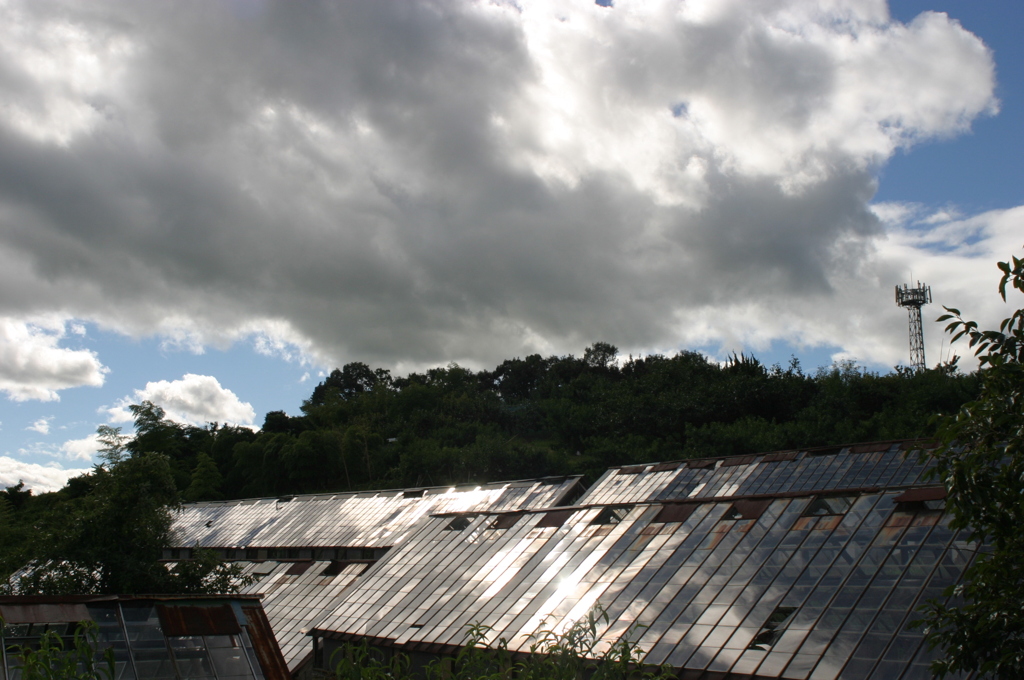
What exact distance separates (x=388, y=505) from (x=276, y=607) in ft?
44.5

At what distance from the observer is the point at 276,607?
105 feet

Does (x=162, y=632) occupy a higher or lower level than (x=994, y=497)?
higher

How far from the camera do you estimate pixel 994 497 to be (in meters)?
8.84

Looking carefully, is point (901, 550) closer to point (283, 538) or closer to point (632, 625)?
point (632, 625)

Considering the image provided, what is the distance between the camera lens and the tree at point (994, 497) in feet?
28.7

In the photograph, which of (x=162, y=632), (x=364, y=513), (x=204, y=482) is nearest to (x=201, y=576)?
(x=162, y=632)

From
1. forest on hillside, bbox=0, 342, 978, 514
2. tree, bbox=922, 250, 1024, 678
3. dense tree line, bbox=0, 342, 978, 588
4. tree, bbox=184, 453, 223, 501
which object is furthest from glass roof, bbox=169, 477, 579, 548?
tree, bbox=922, 250, 1024, 678

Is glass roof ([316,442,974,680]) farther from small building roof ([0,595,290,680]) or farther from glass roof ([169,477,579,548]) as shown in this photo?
glass roof ([169,477,579,548])

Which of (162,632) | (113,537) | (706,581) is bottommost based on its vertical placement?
(706,581)

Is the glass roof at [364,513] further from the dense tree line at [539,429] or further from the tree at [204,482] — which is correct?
the tree at [204,482]

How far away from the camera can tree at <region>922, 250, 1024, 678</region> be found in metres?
8.74

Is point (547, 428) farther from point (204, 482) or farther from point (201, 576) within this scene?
point (201, 576)

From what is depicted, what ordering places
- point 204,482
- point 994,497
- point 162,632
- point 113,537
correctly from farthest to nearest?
point 204,482
point 113,537
point 162,632
point 994,497

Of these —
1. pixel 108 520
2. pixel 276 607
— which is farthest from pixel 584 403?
pixel 108 520
